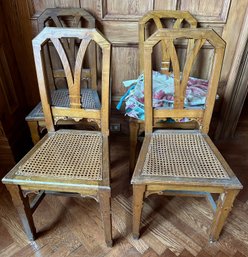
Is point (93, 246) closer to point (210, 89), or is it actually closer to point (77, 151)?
point (77, 151)

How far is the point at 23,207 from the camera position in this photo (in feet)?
3.51

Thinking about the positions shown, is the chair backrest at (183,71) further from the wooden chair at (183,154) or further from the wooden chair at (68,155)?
the wooden chair at (68,155)

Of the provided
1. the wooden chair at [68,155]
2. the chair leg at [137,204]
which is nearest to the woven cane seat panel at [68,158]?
the wooden chair at [68,155]

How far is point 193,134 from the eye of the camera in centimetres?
122

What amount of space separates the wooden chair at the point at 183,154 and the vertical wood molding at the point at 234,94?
63 cm

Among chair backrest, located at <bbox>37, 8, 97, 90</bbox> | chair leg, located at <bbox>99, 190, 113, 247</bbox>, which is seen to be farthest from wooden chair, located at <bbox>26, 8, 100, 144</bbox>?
chair leg, located at <bbox>99, 190, 113, 247</bbox>

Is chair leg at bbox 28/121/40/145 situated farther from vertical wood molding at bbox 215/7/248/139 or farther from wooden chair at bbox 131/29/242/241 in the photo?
vertical wood molding at bbox 215/7/248/139

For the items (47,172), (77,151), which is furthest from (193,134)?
(47,172)

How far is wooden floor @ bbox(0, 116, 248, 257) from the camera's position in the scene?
1177mm

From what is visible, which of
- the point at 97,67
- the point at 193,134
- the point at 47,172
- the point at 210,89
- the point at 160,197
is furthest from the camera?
the point at 97,67

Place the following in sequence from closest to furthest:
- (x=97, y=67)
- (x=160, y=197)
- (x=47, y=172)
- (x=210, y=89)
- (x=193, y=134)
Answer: (x=47, y=172), (x=210, y=89), (x=193, y=134), (x=160, y=197), (x=97, y=67)

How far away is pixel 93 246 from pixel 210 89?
98 cm

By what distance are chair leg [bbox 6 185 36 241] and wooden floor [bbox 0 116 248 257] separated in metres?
0.08

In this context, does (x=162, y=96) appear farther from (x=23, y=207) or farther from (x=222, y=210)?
(x=23, y=207)
